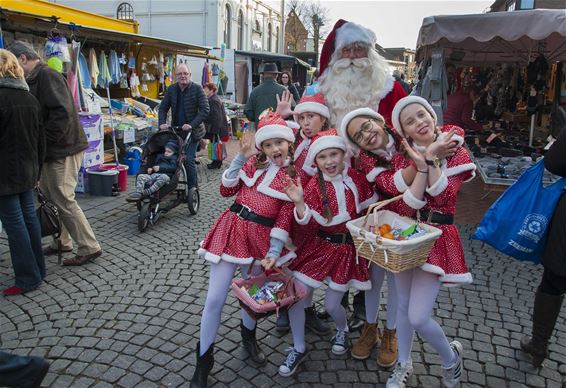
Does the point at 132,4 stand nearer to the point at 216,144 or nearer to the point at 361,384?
the point at 216,144

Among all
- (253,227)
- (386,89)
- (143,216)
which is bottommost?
(143,216)

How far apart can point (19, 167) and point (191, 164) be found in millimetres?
3187

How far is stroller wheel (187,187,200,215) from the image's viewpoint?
6375 mm

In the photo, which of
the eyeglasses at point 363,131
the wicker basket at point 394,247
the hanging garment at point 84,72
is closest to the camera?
→ the wicker basket at point 394,247

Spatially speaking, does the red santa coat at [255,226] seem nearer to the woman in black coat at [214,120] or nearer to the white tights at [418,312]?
the white tights at [418,312]

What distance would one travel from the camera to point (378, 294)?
3.06m

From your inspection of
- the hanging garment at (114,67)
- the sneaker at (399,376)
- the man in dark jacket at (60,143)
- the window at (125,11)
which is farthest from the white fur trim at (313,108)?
the window at (125,11)

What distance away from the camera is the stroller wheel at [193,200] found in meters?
6.38

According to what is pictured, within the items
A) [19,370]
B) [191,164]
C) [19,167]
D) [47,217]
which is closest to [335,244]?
[19,370]

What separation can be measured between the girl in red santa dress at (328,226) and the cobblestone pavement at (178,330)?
0.41 meters

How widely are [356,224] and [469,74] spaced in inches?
455

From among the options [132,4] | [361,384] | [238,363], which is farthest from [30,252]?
[132,4]

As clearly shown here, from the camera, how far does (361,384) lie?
2.91m

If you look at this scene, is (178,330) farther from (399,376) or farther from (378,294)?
(399,376)
